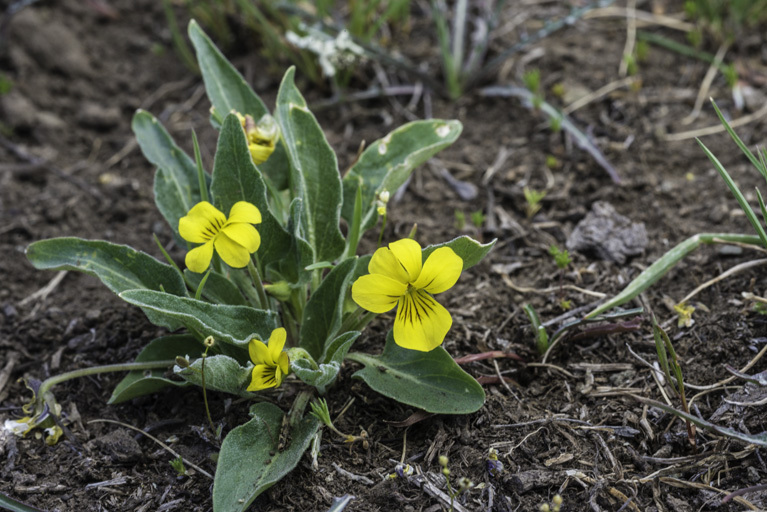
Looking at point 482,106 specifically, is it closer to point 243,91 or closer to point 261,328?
point 243,91

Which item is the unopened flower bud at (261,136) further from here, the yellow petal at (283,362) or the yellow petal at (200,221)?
the yellow petal at (283,362)

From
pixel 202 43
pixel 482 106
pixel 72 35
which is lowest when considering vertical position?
pixel 482 106

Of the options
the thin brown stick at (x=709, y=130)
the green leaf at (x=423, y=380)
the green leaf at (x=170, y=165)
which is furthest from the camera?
the thin brown stick at (x=709, y=130)

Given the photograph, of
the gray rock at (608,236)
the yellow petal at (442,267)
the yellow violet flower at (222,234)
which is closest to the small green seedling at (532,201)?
the gray rock at (608,236)

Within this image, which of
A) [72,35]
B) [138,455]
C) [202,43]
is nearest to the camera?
[138,455]

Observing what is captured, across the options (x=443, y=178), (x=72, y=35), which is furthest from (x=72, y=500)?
(x=72, y=35)

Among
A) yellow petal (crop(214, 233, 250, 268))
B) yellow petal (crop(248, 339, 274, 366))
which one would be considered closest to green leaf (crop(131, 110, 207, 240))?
yellow petal (crop(214, 233, 250, 268))

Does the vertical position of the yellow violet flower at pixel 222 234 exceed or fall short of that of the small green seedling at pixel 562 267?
it exceeds it
